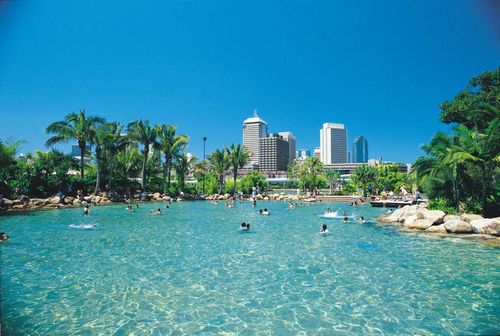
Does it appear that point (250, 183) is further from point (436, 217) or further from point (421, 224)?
point (436, 217)

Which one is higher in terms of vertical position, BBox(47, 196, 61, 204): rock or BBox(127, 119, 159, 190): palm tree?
BBox(127, 119, 159, 190): palm tree

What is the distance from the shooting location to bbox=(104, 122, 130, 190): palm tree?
49438mm

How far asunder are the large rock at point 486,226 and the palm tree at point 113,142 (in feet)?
158

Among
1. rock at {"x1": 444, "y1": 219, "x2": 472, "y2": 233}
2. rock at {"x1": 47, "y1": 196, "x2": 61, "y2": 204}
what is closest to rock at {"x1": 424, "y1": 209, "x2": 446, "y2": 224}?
rock at {"x1": 444, "y1": 219, "x2": 472, "y2": 233}

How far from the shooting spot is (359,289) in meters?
11.7

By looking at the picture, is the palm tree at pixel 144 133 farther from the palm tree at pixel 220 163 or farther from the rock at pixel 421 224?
the rock at pixel 421 224

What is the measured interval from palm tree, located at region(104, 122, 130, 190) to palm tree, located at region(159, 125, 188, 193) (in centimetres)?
838

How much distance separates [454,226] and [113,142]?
4788 centimetres

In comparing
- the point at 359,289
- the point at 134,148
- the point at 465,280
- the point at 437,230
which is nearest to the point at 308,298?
the point at 359,289

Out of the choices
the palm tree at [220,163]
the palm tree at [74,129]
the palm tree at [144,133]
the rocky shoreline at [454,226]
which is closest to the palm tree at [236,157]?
the palm tree at [220,163]

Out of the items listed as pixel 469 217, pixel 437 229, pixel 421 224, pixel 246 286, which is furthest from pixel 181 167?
pixel 246 286

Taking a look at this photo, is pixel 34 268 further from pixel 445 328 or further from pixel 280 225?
pixel 280 225

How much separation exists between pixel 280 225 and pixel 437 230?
42.9 ft

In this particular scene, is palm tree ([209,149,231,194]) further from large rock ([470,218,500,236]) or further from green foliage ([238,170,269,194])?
large rock ([470,218,500,236])
